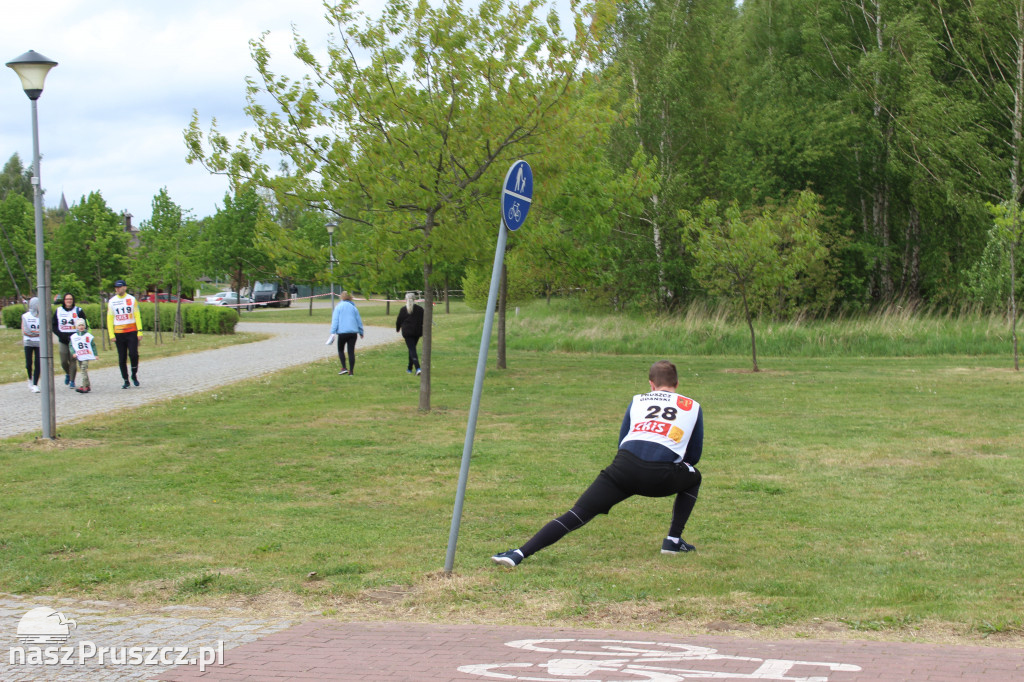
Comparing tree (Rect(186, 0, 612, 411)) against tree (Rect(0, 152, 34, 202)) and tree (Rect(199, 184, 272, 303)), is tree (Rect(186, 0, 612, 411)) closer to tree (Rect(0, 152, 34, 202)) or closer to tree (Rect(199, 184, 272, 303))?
tree (Rect(199, 184, 272, 303))

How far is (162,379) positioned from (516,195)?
1483 centimetres

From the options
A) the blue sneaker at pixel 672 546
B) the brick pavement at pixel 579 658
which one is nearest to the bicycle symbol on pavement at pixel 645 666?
the brick pavement at pixel 579 658

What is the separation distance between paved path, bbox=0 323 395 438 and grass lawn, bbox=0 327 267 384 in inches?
21.3

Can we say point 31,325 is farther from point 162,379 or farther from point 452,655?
point 452,655

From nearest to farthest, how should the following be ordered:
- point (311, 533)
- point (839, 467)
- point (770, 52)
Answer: point (311, 533), point (839, 467), point (770, 52)

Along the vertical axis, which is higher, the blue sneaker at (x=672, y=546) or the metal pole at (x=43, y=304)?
the metal pole at (x=43, y=304)

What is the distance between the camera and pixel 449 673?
169 inches

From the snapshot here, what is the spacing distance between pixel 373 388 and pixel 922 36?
2735 centimetres

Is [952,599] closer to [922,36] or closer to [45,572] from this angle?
[45,572]

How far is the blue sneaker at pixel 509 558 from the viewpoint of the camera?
6.18 meters

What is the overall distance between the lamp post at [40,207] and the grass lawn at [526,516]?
550 millimetres

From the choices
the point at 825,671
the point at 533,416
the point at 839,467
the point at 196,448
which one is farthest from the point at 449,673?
the point at 533,416

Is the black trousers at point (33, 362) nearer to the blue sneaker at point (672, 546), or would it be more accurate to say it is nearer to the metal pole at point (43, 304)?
the metal pole at point (43, 304)

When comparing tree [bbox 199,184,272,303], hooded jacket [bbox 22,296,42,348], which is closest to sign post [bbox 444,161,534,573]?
hooded jacket [bbox 22,296,42,348]
